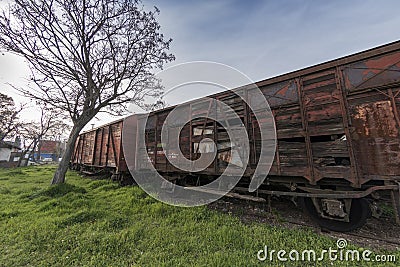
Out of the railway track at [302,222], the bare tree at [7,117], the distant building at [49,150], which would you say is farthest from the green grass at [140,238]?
the distant building at [49,150]

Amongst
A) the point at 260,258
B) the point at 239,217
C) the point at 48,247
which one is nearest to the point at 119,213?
the point at 48,247

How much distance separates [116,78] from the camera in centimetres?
828

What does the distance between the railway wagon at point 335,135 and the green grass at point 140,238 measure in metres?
0.75

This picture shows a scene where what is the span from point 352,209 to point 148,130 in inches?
254

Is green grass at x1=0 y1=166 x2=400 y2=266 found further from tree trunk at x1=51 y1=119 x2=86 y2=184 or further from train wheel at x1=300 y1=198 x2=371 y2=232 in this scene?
tree trunk at x1=51 y1=119 x2=86 y2=184

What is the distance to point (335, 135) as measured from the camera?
3490mm

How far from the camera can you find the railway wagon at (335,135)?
3006 millimetres

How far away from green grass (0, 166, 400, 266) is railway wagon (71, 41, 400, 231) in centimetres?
75

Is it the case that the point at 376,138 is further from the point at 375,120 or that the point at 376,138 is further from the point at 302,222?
the point at 302,222

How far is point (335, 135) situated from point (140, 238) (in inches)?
163

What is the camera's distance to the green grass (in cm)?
274

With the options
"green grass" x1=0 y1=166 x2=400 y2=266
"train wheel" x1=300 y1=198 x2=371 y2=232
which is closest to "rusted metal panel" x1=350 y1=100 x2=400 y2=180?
"train wheel" x1=300 y1=198 x2=371 y2=232

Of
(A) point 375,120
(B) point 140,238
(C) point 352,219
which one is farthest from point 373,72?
(B) point 140,238

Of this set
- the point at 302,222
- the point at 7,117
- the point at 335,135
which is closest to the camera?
the point at 335,135
